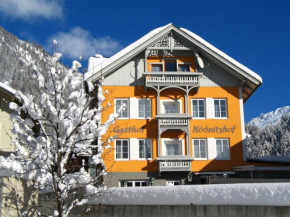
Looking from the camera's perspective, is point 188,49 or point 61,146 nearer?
point 61,146

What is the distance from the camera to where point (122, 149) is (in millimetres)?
27766

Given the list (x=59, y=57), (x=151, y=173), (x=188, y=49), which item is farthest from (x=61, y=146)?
(x=188, y=49)

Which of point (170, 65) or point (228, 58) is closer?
point (228, 58)

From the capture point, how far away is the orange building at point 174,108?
1077 inches

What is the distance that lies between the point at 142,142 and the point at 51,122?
17696 mm

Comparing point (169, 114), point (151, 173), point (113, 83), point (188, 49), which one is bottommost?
point (151, 173)

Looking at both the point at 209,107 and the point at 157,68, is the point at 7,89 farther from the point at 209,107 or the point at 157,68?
the point at 209,107

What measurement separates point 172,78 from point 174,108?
7.00 ft

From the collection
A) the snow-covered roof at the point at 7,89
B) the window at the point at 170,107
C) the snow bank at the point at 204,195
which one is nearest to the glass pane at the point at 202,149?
the window at the point at 170,107

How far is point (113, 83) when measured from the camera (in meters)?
28.4

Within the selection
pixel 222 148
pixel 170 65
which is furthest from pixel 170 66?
pixel 222 148

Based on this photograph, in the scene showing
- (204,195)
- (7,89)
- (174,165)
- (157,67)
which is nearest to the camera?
(204,195)

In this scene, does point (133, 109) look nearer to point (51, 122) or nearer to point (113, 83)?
point (113, 83)

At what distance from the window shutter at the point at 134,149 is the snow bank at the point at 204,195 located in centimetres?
1446
